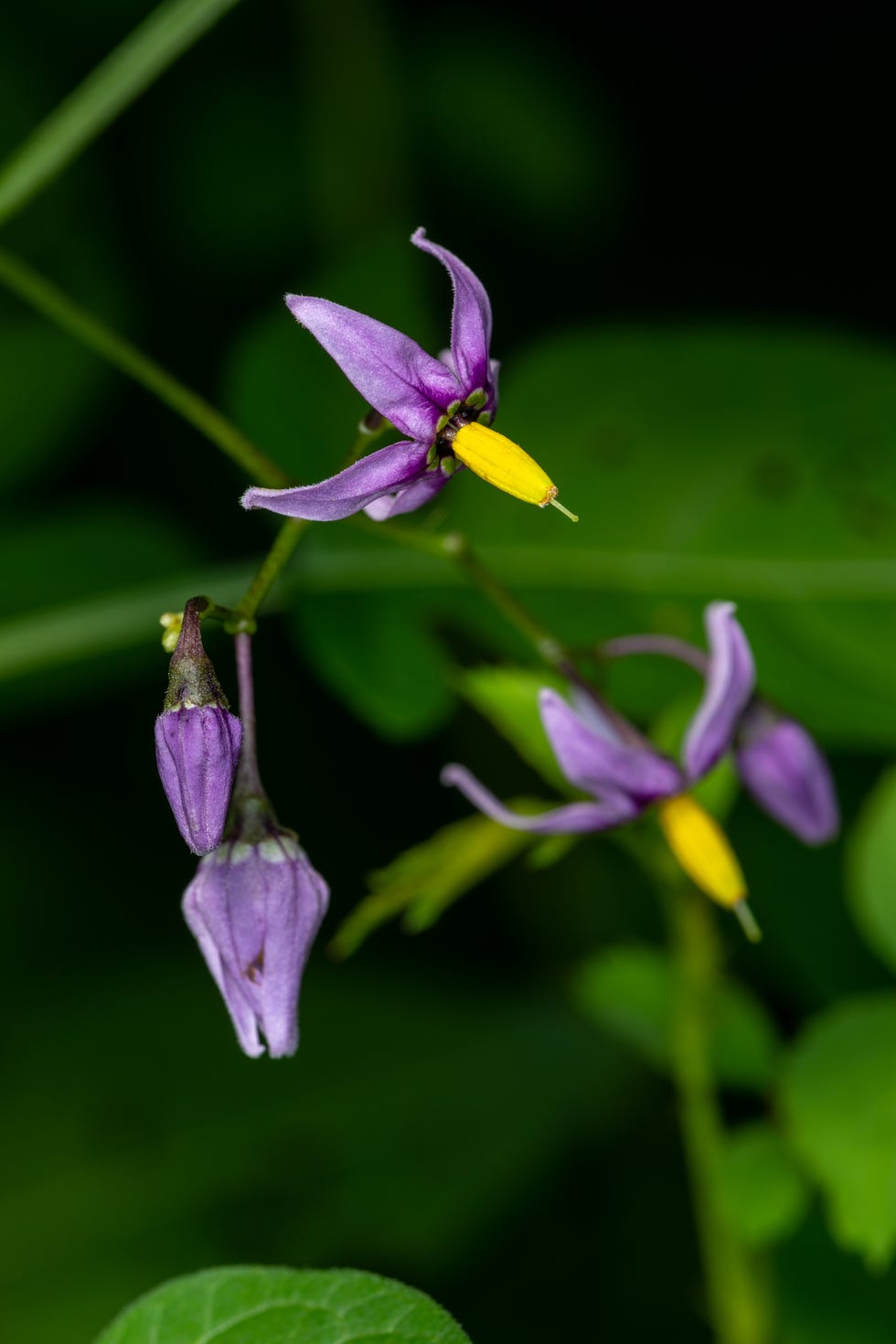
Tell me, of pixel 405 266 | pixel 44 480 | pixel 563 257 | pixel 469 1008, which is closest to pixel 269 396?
pixel 405 266

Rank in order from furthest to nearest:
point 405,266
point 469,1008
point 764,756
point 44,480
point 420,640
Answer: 1. point 469,1008
2. point 44,480
3. point 405,266
4. point 420,640
5. point 764,756

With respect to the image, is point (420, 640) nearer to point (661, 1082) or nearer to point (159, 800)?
point (159, 800)

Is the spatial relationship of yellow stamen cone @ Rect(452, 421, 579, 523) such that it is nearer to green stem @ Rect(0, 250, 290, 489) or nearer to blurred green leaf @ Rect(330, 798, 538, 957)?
green stem @ Rect(0, 250, 290, 489)

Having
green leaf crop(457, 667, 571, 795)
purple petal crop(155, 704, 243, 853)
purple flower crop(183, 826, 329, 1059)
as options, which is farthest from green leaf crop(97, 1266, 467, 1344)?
green leaf crop(457, 667, 571, 795)

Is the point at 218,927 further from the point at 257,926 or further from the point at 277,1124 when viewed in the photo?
the point at 277,1124

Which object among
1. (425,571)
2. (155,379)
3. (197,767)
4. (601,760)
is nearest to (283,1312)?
(197,767)

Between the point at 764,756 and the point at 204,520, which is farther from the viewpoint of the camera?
the point at 204,520
